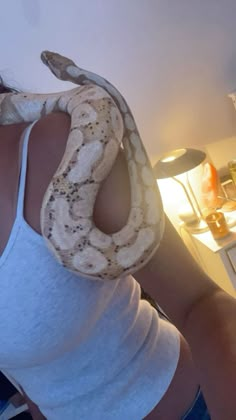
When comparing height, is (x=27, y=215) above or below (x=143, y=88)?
above

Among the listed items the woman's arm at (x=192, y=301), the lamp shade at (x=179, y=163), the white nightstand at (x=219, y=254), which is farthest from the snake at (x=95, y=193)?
the white nightstand at (x=219, y=254)

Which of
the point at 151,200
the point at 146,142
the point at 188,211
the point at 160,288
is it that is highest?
the point at 151,200

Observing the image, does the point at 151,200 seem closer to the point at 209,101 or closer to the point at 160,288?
the point at 160,288

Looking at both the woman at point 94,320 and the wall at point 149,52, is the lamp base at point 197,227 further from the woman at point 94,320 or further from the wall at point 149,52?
A: the woman at point 94,320

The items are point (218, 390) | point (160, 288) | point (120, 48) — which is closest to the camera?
point (218, 390)

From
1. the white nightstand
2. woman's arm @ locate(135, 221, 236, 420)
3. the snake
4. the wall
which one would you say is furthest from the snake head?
the white nightstand

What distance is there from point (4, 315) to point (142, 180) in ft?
0.68

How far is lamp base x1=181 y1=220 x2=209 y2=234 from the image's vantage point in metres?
1.57

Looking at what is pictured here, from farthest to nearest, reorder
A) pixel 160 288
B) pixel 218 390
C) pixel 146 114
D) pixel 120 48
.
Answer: pixel 146 114
pixel 120 48
pixel 160 288
pixel 218 390

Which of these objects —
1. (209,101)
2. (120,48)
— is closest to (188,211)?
(209,101)

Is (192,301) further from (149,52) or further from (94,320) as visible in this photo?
(149,52)

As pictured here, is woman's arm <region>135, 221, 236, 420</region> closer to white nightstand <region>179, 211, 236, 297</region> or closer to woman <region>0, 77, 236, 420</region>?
woman <region>0, 77, 236, 420</region>

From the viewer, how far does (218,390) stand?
43 cm

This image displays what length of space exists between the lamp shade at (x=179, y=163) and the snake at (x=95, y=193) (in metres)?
0.86
